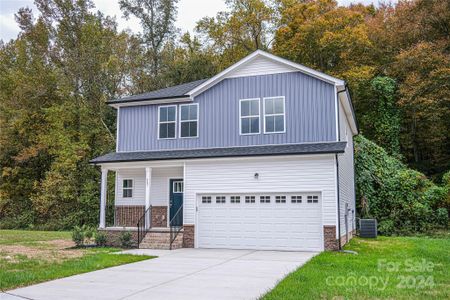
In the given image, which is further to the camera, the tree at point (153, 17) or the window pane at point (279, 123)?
the tree at point (153, 17)

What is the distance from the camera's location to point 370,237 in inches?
762

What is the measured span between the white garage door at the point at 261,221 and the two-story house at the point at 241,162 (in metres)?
0.04

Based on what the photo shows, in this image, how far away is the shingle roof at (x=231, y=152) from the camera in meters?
15.0

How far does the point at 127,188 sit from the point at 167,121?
360 centimetres

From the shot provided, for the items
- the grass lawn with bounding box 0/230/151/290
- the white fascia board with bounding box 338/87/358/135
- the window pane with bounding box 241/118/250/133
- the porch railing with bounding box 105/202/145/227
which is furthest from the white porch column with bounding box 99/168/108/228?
the white fascia board with bounding box 338/87/358/135

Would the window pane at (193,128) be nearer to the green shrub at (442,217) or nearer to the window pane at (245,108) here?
the window pane at (245,108)

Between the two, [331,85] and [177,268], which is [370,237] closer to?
[331,85]

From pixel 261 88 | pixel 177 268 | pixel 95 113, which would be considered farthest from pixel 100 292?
pixel 95 113

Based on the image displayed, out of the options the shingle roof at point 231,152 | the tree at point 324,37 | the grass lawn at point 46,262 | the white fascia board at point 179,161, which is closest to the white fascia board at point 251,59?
the shingle roof at point 231,152

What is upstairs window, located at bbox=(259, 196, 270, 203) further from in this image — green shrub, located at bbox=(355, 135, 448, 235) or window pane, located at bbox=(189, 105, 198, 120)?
green shrub, located at bbox=(355, 135, 448, 235)

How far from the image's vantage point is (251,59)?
1739cm

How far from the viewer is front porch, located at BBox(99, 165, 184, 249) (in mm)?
16625

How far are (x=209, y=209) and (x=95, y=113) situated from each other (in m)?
17.2

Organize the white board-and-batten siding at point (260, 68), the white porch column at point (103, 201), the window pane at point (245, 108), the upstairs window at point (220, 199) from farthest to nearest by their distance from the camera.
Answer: the white porch column at point (103, 201)
the window pane at point (245, 108)
the white board-and-batten siding at point (260, 68)
the upstairs window at point (220, 199)
